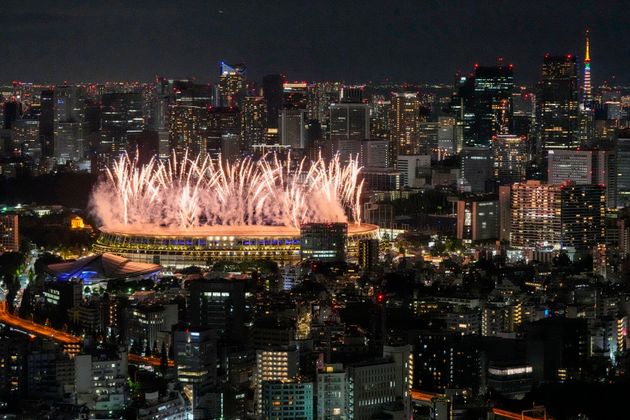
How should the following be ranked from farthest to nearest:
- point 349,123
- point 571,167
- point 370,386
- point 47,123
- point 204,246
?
point 47,123 < point 349,123 < point 571,167 < point 204,246 < point 370,386

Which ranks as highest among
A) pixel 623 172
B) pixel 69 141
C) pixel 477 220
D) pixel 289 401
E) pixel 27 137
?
pixel 27 137

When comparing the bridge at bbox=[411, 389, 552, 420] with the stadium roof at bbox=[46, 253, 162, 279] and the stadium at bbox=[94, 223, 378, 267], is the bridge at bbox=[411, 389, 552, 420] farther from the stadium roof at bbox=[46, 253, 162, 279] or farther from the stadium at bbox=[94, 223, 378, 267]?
the stadium at bbox=[94, 223, 378, 267]

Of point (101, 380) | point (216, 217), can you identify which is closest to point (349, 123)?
point (216, 217)

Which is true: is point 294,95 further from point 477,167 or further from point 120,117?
point 477,167

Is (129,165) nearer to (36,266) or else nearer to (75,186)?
(75,186)

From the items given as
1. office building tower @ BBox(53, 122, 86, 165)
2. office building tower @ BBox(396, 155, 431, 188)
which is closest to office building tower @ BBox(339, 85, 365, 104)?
office building tower @ BBox(396, 155, 431, 188)

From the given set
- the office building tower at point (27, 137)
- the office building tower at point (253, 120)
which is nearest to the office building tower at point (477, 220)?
the office building tower at point (253, 120)

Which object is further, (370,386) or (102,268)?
(102,268)

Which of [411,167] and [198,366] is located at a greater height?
[411,167]
